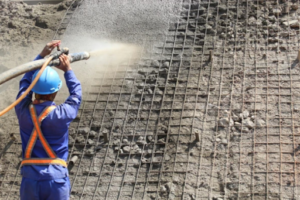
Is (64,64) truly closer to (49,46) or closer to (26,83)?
(49,46)

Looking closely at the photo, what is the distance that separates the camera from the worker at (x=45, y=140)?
10.1 ft

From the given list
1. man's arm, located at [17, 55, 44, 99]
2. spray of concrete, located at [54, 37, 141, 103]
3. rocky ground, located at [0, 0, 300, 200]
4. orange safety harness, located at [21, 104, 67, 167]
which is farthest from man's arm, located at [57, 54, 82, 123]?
spray of concrete, located at [54, 37, 141, 103]

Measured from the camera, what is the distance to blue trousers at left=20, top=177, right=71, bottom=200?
3.09m

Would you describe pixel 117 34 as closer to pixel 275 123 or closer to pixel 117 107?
pixel 117 107

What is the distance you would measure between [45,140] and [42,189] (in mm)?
396

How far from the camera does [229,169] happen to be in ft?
13.7

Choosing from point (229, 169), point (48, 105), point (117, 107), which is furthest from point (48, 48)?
point (229, 169)

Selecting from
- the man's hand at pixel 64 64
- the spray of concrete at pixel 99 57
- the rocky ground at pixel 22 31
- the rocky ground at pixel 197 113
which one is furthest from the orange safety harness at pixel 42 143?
the rocky ground at pixel 22 31

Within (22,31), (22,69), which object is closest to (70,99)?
(22,69)

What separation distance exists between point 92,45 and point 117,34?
431mm

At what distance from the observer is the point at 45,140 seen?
3115mm

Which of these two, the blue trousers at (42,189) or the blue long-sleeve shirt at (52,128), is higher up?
the blue long-sleeve shirt at (52,128)

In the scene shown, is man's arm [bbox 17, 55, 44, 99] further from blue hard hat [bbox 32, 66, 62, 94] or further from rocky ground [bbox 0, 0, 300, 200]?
rocky ground [bbox 0, 0, 300, 200]

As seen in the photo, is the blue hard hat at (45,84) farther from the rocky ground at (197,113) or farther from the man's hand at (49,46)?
the rocky ground at (197,113)
